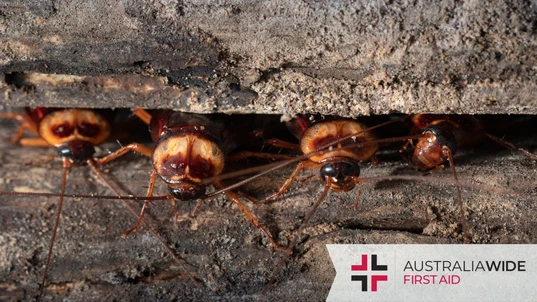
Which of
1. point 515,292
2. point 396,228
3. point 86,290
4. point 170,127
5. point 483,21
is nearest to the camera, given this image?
point 483,21

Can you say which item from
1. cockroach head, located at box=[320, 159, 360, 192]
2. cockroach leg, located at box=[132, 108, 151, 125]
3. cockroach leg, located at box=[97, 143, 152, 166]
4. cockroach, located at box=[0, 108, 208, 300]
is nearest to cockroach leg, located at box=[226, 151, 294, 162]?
cockroach head, located at box=[320, 159, 360, 192]

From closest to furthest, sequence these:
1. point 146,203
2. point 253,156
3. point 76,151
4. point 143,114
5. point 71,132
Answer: point 146,203
point 253,156
point 76,151
point 143,114
point 71,132

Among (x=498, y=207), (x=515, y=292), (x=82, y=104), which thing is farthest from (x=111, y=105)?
(x=515, y=292)

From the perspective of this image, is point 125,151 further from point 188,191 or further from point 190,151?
point 188,191

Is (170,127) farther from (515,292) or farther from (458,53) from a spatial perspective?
(515,292)

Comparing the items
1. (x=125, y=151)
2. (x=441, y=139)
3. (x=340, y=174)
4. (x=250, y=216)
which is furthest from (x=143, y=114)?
(x=441, y=139)

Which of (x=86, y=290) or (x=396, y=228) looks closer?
(x=396, y=228)

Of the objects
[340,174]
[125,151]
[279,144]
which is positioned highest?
[279,144]

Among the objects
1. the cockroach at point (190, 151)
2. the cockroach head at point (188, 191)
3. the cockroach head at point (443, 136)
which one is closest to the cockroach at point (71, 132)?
the cockroach at point (190, 151)
